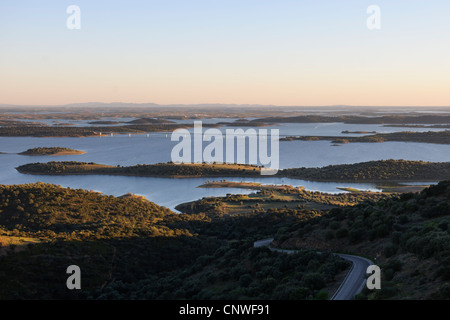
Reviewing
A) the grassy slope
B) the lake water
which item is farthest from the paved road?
the lake water

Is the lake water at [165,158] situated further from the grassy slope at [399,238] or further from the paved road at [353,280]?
the paved road at [353,280]

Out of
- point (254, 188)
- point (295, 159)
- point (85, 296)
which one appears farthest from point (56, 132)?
point (85, 296)

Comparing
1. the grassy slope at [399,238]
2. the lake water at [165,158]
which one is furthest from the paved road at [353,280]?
the lake water at [165,158]

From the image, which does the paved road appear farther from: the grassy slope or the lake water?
the lake water

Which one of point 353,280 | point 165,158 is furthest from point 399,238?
point 165,158

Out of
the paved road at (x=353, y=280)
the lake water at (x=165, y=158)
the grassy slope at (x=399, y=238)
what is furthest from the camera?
the lake water at (x=165, y=158)

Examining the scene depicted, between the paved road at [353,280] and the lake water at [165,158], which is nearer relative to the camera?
the paved road at [353,280]

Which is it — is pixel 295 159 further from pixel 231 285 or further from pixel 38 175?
pixel 231 285

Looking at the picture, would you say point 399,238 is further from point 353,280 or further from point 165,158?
point 165,158
